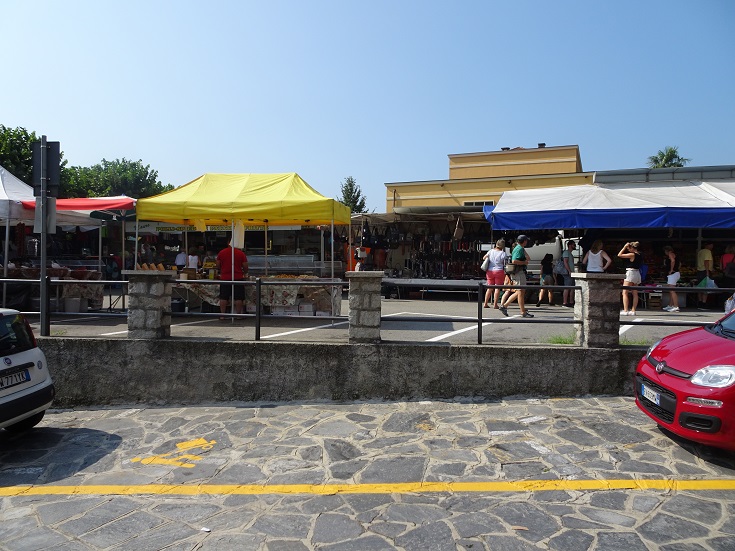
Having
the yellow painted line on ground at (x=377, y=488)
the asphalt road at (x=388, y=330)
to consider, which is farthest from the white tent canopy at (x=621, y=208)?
the yellow painted line on ground at (x=377, y=488)

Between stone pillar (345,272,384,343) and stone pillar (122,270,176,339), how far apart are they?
263cm

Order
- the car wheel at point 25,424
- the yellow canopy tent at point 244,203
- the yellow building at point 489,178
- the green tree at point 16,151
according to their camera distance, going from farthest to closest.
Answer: the yellow building at point 489,178 → the green tree at point 16,151 → the yellow canopy tent at point 244,203 → the car wheel at point 25,424

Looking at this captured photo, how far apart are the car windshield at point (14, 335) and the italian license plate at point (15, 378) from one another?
0.24m

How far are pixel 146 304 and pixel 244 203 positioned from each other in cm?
309

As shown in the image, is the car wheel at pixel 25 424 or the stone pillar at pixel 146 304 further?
the stone pillar at pixel 146 304

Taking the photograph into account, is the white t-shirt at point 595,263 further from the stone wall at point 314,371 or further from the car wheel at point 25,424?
the car wheel at point 25,424

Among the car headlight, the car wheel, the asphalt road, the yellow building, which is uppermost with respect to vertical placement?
the yellow building

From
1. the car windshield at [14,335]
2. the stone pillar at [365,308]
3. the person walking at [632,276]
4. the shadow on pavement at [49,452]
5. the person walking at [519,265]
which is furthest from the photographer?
the person walking at [632,276]

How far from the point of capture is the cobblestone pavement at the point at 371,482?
11.9ft

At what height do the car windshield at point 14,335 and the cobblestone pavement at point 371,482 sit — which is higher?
the car windshield at point 14,335

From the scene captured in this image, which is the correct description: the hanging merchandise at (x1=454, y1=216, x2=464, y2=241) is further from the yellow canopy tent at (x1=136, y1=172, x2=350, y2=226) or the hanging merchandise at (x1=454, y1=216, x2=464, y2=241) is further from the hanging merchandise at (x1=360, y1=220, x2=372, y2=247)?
the yellow canopy tent at (x1=136, y1=172, x2=350, y2=226)

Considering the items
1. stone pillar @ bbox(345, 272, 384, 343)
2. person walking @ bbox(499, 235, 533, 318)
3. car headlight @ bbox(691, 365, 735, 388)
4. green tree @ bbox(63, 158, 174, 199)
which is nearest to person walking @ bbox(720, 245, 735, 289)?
person walking @ bbox(499, 235, 533, 318)

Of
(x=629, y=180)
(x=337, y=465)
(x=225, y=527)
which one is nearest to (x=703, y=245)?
(x=629, y=180)

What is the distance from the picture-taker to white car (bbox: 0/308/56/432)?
5215mm
